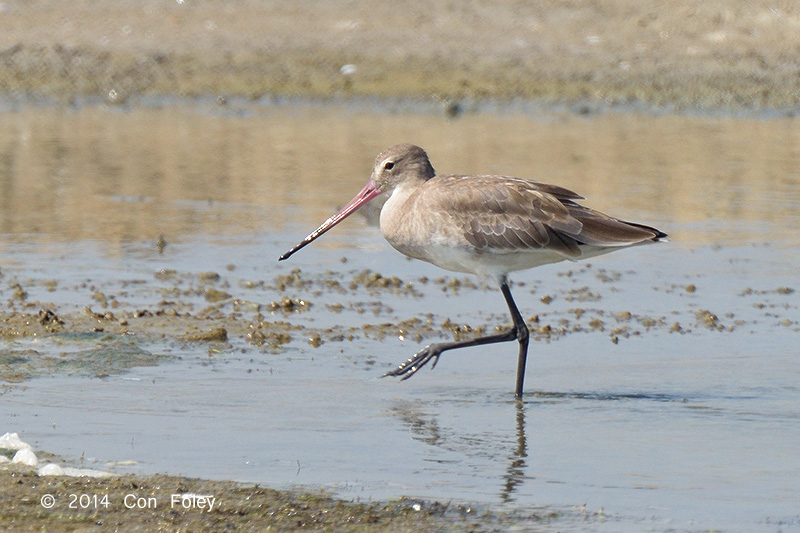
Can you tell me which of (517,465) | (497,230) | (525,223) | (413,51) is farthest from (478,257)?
(413,51)

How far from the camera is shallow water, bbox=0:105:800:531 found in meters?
5.52

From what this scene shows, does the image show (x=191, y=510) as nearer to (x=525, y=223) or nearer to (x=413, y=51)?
(x=525, y=223)

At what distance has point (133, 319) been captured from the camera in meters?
8.07

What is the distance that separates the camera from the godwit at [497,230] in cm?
693

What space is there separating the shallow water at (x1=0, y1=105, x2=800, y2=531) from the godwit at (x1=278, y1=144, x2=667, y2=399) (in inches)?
22.5

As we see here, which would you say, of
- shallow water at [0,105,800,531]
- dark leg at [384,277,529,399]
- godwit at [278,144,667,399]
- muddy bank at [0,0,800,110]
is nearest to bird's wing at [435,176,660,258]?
godwit at [278,144,667,399]

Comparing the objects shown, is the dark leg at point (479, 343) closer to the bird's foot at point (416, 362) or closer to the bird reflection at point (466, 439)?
the bird's foot at point (416, 362)

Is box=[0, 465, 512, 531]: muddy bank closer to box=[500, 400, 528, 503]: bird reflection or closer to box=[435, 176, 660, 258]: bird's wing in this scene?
box=[500, 400, 528, 503]: bird reflection

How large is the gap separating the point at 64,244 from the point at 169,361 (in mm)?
3525

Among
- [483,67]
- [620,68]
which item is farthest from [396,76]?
[620,68]

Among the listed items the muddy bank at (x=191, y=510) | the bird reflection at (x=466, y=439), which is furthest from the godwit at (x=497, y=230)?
the muddy bank at (x=191, y=510)

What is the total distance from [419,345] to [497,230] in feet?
3.83

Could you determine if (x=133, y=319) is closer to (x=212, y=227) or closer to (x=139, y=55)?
(x=212, y=227)

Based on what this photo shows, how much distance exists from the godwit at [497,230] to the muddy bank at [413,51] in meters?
11.9
